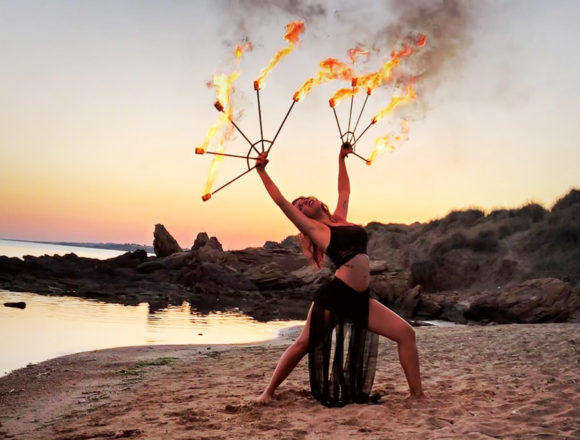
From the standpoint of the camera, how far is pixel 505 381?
623 cm

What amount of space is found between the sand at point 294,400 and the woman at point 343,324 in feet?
0.83

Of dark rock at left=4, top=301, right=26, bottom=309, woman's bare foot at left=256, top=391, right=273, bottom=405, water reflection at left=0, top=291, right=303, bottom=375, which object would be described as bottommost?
water reflection at left=0, top=291, right=303, bottom=375

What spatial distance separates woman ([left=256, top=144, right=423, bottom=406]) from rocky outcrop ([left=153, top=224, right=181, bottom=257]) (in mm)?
40194

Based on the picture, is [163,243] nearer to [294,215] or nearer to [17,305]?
[17,305]

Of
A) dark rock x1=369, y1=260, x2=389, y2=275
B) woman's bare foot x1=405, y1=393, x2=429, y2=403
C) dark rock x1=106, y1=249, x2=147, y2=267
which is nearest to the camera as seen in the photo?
woman's bare foot x1=405, y1=393, x2=429, y2=403

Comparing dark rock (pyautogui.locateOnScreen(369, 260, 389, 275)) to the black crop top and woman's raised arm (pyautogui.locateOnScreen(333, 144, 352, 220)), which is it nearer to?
woman's raised arm (pyautogui.locateOnScreen(333, 144, 352, 220))

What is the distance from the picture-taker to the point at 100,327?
58.8ft

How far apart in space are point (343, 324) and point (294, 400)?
0.97 meters

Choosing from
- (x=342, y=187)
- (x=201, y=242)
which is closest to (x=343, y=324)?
(x=342, y=187)

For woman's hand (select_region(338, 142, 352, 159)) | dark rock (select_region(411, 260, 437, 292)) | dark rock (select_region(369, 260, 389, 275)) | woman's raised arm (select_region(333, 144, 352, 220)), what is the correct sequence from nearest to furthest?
1. woman's raised arm (select_region(333, 144, 352, 220))
2. woman's hand (select_region(338, 142, 352, 159))
3. dark rock (select_region(369, 260, 389, 275))
4. dark rock (select_region(411, 260, 437, 292))

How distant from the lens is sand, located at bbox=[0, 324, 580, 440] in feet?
14.7

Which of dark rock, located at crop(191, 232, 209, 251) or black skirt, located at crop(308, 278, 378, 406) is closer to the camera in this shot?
black skirt, located at crop(308, 278, 378, 406)

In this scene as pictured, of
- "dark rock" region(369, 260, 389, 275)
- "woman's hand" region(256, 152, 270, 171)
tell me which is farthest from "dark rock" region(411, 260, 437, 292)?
"woman's hand" region(256, 152, 270, 171)

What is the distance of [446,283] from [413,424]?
110ft
